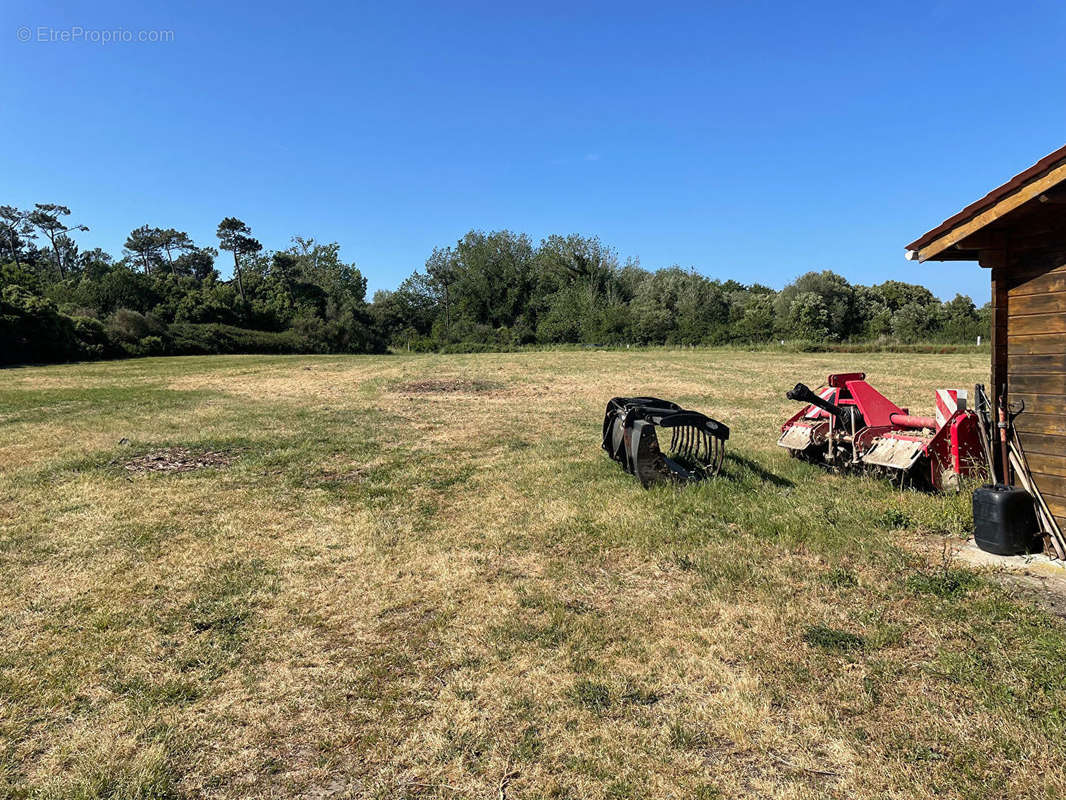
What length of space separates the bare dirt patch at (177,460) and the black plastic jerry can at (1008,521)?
28.1 ft

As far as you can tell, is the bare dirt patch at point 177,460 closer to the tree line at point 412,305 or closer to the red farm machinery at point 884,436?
the red farm machinery at point 884,436

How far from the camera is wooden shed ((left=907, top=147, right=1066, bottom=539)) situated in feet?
14.3

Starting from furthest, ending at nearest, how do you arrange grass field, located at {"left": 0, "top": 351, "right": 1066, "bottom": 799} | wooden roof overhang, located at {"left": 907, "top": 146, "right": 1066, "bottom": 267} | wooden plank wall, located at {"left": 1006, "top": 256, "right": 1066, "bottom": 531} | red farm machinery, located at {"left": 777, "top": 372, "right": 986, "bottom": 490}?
red farm machinery, located at {"left": 777, "top": 372, "right": 986, "bottom": 490}
wooden plank wall, located at {"left": 1006, "top": 256, "right": 1066, "bottom": 531}
wooden roof overhang, located at {"left": 907, "top": 146, "right": 1066, "bottom": 267}
grass field, located at {"left": 0, "top": 351, "right": 1066, "bottom": 799}

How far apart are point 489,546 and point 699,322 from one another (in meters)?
51.4

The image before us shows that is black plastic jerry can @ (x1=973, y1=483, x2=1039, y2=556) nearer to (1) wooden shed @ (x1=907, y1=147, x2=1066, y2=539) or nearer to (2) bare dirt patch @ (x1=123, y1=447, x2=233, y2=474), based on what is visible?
(1) wooden shed @ (x1=907, y1=147, x2=1066, y2=539)

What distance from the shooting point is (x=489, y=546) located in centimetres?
511

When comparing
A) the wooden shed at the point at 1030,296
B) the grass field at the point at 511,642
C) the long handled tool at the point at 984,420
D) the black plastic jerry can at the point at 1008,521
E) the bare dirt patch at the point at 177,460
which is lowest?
the grass field at the point at 511,642

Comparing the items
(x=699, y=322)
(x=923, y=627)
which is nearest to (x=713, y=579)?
(x=923, y=627)

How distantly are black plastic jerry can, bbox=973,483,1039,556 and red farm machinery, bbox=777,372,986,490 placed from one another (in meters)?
0.65

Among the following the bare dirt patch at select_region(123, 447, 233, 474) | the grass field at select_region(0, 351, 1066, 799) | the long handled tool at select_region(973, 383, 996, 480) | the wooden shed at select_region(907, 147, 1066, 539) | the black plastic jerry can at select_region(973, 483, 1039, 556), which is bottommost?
the grass field at select_region(0, 351, 1066, 799)

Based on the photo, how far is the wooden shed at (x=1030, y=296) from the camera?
4363mm

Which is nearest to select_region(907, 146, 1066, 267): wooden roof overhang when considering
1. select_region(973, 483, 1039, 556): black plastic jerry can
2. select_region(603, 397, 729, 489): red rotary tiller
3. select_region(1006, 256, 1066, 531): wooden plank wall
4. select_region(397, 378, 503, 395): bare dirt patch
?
select_region(1006, 256, 1066, 531): wooden plank wall

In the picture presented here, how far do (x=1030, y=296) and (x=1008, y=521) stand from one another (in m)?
1.77

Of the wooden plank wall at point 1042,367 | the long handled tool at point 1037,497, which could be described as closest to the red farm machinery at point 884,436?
the long handled tool at point 1037,497
